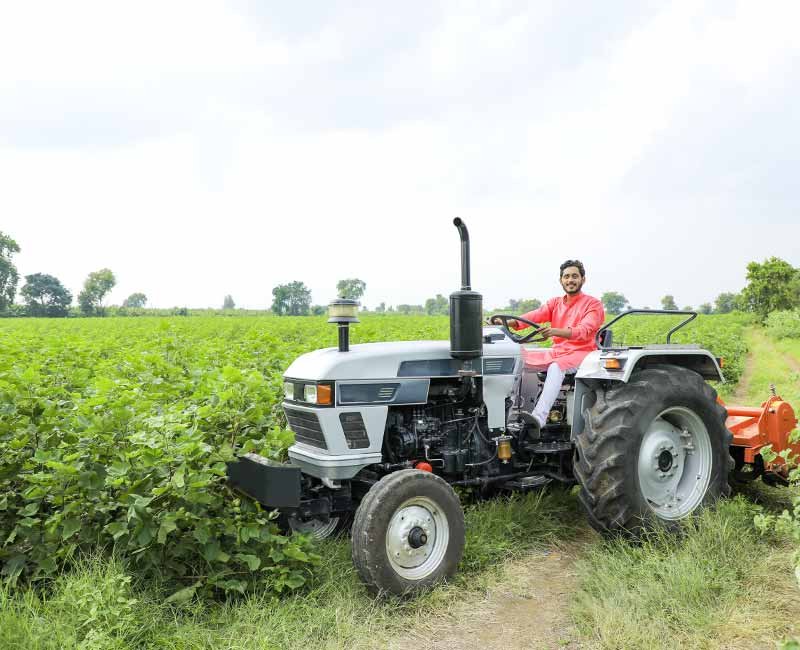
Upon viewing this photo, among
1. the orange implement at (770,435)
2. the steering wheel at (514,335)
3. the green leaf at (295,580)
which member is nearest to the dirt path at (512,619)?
A: the green leaf at (295,580)

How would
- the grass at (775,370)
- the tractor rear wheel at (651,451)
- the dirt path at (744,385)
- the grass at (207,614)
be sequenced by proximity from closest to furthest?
the grass at (207,614) < the tractor rear wheel at (651,451) < the grass at (775,370) < the dirt path at (744,385)

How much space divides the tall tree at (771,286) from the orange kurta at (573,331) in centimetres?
4268

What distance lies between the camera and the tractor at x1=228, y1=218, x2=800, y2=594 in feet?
11.7

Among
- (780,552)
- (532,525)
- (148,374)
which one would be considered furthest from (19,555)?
(780,552)

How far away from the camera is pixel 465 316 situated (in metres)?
3.95

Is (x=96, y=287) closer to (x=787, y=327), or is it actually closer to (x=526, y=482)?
(x=787, y=327)

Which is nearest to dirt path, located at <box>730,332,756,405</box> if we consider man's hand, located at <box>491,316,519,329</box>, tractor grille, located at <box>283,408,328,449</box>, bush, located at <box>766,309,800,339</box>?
bush, located at <box>766,309,800,339</box>

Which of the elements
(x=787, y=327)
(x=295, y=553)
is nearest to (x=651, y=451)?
(x=295, y=553)

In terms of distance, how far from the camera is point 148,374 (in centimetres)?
491

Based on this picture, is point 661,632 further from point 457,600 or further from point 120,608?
point 120,608

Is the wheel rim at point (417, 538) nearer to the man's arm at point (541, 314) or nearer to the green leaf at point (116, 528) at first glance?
the green leaf at point (116, 528)

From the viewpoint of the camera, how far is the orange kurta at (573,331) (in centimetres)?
472

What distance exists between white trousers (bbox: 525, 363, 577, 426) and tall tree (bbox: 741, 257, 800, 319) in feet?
142

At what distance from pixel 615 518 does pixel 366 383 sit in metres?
1.78
